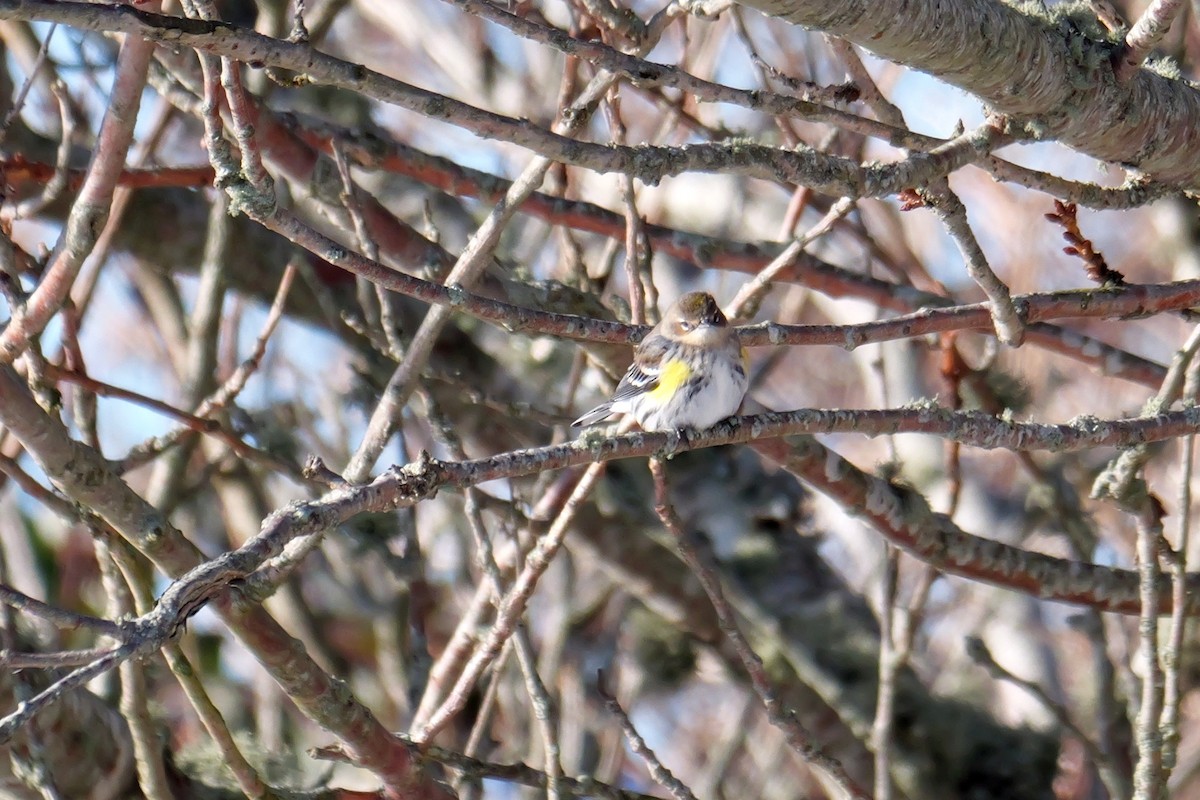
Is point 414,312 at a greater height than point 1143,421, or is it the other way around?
point 414,312

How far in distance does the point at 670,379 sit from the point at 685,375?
63mm

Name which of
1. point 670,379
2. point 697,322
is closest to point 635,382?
point 670,379

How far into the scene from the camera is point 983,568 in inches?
144

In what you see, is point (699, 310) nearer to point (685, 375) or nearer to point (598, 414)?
point (685, 375)

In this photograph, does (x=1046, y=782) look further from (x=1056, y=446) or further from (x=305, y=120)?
(x=305, y=120)

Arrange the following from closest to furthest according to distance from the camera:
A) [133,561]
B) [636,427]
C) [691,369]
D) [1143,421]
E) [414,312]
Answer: [1143,421] < [133,561] < [691,369] < [636,427] < [414,312]

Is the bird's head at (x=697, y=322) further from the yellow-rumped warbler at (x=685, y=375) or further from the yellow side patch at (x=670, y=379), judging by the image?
the yellow side patch at (x=670, y=379)

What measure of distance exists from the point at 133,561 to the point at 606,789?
1224 mm

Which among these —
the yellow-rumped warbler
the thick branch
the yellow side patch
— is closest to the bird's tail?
the yellow-rumped warbler

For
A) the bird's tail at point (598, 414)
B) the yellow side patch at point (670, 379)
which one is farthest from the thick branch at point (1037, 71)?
the bird's tail at point (598, 414)

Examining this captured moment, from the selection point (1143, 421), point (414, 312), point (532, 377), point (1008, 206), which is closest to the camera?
point (1143, 421)

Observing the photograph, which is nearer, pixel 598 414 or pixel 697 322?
pixel 598 414

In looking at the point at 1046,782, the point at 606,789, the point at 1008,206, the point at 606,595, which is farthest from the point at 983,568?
the point at 1008,206

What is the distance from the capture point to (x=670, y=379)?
12.1 feet
